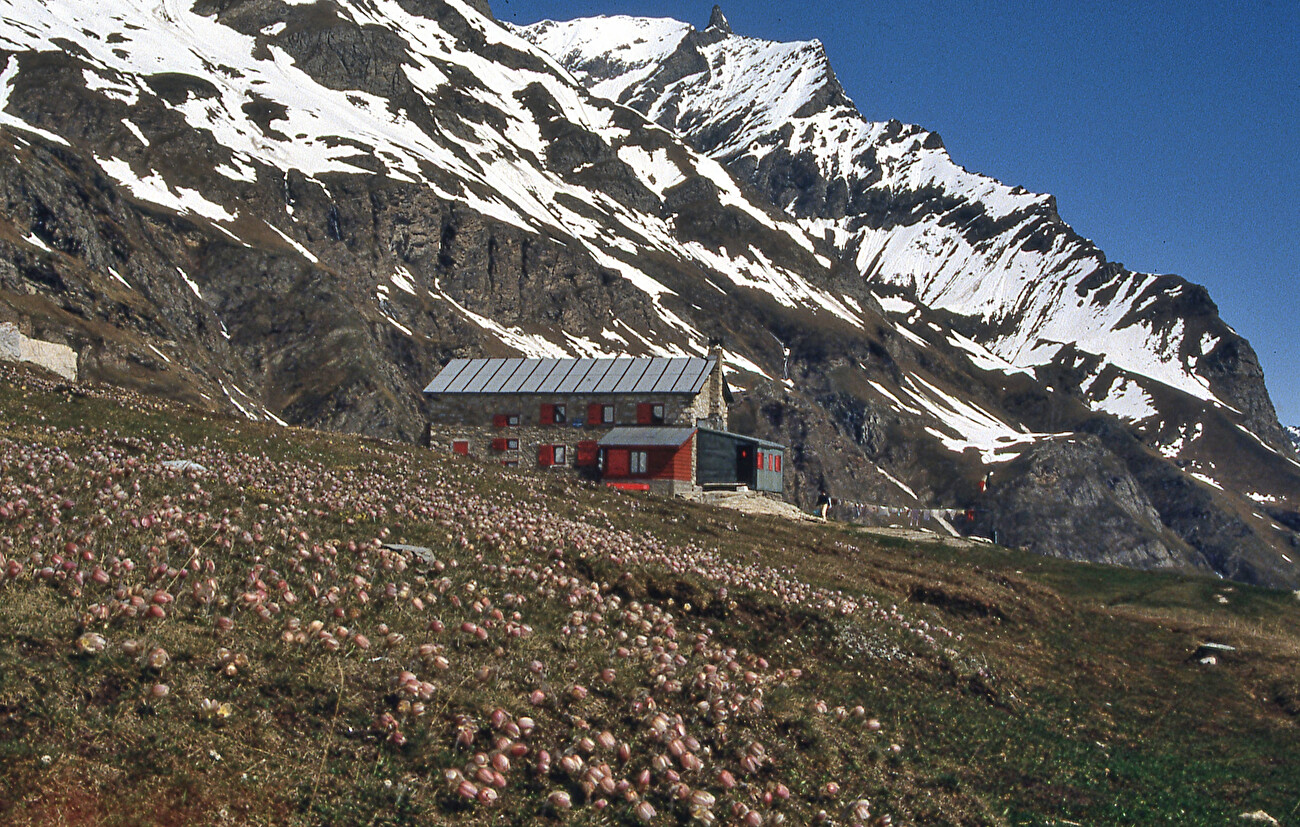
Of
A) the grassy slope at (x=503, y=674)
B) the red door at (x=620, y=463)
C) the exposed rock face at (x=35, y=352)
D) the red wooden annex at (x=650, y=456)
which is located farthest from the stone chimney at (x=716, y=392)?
the grassy slope at (x=503, y=674)

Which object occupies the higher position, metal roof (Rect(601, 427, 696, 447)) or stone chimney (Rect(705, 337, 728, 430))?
stone chimney (Rect(705, 337, 728, 430))

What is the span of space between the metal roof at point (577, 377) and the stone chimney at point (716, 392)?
0.93 meters

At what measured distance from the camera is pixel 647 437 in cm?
6712

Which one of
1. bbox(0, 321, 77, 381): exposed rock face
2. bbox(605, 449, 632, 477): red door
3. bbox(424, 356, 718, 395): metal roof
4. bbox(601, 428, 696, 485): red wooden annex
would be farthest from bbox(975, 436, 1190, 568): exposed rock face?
bbox(0, 321, 77, 381): exposed rock face

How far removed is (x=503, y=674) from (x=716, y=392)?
65356mm

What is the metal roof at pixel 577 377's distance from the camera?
70188 millimetres

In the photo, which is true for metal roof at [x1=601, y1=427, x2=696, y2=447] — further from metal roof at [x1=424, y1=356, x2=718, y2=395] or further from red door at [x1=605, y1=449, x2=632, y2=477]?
metal roof at [x1=424, y1=356, x2=718, y2=395]

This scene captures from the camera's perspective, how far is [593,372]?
236 feet

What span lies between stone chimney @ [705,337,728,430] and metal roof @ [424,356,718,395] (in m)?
0.93

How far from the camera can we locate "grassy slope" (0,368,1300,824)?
817cm

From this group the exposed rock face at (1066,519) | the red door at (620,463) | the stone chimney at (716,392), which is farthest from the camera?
the exposed rock face at (1066,519)

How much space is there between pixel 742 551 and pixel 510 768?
17.9 m

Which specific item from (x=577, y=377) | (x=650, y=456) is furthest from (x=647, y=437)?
(x=577, y=377)

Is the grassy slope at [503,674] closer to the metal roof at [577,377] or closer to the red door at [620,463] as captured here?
the red door at [620,463]
